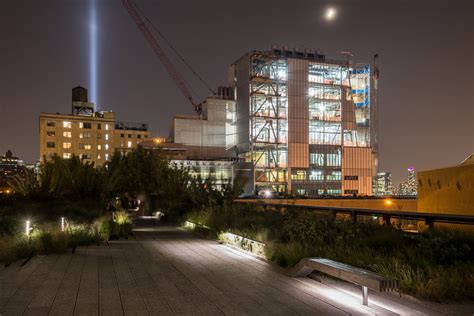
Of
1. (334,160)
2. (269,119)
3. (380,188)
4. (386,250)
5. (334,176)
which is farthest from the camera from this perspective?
(380,188)

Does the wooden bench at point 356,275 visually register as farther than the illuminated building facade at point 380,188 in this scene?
No

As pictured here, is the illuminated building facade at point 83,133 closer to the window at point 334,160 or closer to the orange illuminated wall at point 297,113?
the orange illuminated wall at point 297,113

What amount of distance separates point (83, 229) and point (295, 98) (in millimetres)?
83532

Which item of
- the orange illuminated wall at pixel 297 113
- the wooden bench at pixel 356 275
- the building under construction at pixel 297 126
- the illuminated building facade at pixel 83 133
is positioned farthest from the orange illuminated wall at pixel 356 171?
the wooden bench at pixel 356 275

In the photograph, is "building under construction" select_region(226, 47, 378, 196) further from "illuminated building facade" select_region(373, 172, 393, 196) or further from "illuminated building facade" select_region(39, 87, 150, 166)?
"illuminated building facade" select_region(39, 87, 150, 166)

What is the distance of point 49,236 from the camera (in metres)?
12.4

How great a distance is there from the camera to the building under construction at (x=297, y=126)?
9406 centimetres

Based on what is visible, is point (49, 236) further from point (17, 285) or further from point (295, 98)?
point (295, 98)

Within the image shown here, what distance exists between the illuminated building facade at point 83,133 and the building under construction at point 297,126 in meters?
31.4

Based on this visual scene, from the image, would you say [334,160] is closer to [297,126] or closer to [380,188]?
[297,126]

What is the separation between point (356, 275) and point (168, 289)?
345 cm

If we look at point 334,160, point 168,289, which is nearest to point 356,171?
point 334,160

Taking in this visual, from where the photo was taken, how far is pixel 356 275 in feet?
21.4

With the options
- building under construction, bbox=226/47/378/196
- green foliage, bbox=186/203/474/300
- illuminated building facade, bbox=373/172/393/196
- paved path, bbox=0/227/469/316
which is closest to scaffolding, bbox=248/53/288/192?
building under construction, bbox=226/47/378/196
